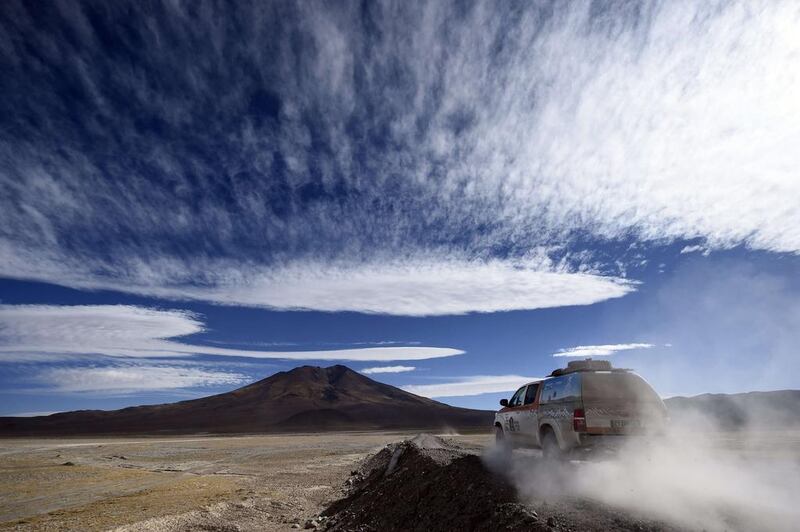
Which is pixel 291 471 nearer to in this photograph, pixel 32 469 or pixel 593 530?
pixel 32 469

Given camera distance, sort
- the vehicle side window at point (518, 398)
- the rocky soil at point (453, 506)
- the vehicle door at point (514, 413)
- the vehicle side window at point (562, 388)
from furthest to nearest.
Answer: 1. the vehicle side window at point (518, 398)
2. the vehicle door at point (514, 413)
3. the vehicle side window at point (562, 388)
4. the rocky soil at point (453, 506)

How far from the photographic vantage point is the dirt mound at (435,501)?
334 inches

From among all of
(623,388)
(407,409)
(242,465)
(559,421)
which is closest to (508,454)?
(559,421)

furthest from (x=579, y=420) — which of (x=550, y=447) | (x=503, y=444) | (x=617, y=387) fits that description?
(x=503, y=444)

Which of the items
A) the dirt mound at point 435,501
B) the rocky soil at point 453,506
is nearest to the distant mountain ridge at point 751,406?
the dirt mound at point 435,501

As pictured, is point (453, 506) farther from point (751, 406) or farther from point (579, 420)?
point (751, 406)

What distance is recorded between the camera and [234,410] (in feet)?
615

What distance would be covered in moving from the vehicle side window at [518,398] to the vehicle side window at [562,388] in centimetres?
147

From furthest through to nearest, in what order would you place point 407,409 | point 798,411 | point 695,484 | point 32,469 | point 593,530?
point 407,409 → point 798,411 → point 32,469 → point 695,484 → point 593,530

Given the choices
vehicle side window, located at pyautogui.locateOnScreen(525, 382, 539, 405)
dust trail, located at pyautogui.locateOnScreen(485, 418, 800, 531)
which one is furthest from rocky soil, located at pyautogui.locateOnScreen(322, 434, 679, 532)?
vehicle side window, located at pyautogui.locateOnScreen(525, 382, 539, 405)

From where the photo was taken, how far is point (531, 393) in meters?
13.0

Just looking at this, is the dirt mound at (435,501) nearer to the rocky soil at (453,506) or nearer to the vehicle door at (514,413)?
the rocky soil at (453,506)

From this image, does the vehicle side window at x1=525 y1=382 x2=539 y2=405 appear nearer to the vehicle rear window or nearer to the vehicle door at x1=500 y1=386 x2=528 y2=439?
the vehicle door at x1=500 y1=386 x2=528 y2=439

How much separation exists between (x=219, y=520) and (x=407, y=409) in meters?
175
